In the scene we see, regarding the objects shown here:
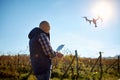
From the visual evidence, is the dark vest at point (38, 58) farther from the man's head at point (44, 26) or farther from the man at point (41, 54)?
the man's head at point (44, 26)

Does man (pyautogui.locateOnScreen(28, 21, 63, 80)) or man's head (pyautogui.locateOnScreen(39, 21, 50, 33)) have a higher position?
man's head (pyautogui.locateOnScreen(39, 21, 50, 33))

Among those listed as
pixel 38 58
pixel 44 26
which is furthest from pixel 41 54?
pixel 44 26

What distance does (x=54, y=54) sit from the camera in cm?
540

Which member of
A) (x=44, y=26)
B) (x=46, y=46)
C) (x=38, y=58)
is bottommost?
(x=38, y=58)

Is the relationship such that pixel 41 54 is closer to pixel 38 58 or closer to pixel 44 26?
pixel 38 58

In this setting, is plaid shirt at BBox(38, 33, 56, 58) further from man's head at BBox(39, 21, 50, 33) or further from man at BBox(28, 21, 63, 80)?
man's head at BBox(39, 21, 50, 33)

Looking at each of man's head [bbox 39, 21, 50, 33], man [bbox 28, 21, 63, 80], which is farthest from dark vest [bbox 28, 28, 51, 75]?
man's head [bbox 39, 21, 50, 33]

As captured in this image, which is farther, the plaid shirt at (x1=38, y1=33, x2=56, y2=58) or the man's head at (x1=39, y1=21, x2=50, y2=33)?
the man's head at (x1=39, y1=21, x2=50, y2=33)

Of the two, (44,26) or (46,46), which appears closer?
(46,46)

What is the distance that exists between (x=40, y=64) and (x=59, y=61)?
55.9 feet

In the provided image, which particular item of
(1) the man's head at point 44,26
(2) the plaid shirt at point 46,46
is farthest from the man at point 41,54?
(1) the man's head at point 44,26

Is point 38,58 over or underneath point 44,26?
underneath

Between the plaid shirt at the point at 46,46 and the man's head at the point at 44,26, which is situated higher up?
the man's head at the point at 44,26

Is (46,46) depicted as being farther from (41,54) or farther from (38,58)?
(38,58)
